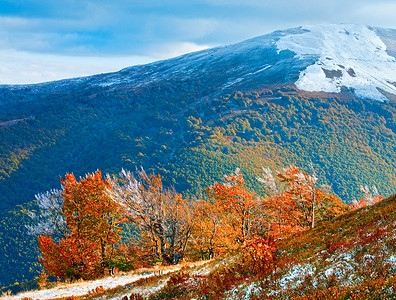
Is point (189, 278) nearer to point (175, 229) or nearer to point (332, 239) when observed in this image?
point (332, 239)

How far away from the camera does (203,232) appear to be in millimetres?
39344

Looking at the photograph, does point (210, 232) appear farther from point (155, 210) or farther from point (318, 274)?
point (318, 274)

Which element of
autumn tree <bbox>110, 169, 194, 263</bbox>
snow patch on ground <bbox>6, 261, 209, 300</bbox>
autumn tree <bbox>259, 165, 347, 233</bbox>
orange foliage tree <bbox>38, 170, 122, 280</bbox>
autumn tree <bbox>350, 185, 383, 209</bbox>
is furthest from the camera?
autumn tree <bbox>350, 185, 383, 209</bbox>

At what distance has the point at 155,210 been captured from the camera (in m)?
32.9

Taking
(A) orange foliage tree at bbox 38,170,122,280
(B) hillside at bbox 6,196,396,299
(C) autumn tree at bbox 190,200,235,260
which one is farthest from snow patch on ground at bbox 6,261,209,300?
(C) autumn tree at bbox 190,200,235,260

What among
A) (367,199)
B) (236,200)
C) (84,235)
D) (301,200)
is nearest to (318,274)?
(301,200)

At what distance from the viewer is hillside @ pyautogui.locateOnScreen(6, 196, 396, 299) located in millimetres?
9477

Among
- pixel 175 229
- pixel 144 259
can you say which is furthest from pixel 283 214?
pixel 144 259

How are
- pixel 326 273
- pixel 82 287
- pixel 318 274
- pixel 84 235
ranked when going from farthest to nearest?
pixel 84 235, pixel 82 287, pixel 318 274, pixel 326 273

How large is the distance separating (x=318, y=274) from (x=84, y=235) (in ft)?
89.4

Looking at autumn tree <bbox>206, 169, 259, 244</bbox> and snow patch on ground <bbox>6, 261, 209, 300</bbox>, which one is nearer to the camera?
snow patch on ground <bbox>6, 261, 209, 300</bbox>

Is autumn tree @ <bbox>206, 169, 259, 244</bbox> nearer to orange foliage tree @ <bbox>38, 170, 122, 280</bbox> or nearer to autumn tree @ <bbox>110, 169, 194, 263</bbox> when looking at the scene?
autumn tree @ <bbox>110, 169, 194, 263</bbox>

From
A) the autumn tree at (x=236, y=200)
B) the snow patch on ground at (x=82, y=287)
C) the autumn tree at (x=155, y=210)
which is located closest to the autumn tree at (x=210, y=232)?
the autumn tree at (x=236, y=200)

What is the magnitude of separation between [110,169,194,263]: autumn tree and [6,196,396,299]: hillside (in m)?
12.4
